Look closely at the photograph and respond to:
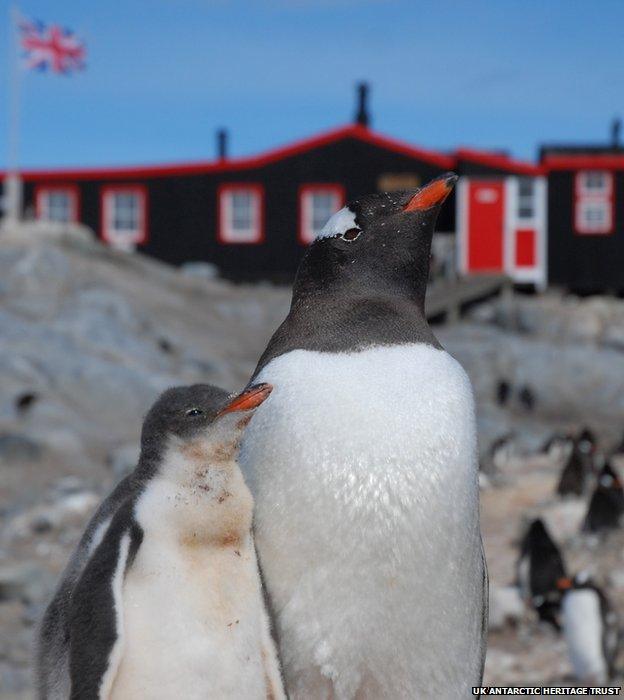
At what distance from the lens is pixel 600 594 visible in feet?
29.7

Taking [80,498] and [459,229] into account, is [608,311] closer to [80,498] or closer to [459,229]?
[459,229]

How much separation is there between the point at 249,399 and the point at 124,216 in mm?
30105

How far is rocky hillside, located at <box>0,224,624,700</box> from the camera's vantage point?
1045 centimetres

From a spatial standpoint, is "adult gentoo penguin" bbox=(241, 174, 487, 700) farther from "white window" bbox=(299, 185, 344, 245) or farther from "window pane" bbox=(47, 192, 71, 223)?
"window pane" bbox=(47, 192, 71, 223)

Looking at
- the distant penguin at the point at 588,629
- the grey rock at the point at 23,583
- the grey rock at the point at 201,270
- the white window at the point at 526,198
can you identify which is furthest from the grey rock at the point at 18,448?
the white window at the point at 526,198

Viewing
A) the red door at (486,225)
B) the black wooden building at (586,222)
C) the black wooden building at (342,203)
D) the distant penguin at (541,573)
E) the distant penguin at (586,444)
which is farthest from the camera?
the black wooden building at (586,222)

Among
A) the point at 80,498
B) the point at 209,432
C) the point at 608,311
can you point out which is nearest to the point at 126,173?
the point at 608,311

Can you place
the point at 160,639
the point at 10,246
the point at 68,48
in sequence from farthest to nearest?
the point at 68,48
the point at 10,246
the point at 160,639

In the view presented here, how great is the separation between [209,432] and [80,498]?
9961mm

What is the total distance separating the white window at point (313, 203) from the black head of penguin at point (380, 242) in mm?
28166

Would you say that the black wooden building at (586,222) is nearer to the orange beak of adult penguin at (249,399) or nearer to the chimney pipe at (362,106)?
the chimney pipe at (362,106)

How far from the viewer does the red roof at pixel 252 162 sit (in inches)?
1222

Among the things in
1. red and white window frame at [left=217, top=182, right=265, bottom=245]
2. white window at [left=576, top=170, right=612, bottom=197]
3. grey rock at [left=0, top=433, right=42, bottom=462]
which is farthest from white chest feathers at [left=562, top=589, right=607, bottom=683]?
white window at [left=576, top=170, right=612, bottom=197]

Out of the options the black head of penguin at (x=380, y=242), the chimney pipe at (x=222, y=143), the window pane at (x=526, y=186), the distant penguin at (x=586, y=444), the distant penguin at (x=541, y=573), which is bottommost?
the distant penguin at (x=586, y=444)
